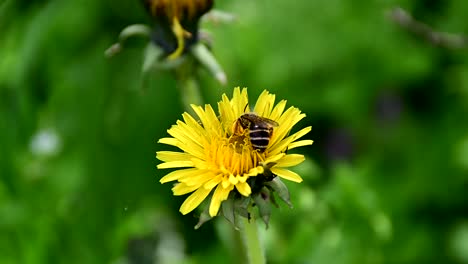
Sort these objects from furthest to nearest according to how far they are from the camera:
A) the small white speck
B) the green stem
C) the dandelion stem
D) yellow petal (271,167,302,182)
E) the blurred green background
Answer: the small white speck
the blurred green background
the dandelion stem
the green stem
yellow petal (271,167,302,182)

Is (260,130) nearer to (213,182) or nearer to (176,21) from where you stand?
(213,182)

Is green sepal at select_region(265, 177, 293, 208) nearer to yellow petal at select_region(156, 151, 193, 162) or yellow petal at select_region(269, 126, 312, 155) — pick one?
yellow petal at select_region(269, 126, 312, 155)

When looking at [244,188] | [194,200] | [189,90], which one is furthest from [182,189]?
[189,90]

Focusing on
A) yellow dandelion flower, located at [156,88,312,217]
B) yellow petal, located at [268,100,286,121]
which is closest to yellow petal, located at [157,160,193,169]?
yellow dandelion flower, located at [156,88,312,217]

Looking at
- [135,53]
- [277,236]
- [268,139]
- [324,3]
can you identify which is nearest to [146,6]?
[268,139]

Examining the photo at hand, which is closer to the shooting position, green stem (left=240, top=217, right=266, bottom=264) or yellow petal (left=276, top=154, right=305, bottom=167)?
yellow petal (left=276, top=154, right=305, bottom=167)

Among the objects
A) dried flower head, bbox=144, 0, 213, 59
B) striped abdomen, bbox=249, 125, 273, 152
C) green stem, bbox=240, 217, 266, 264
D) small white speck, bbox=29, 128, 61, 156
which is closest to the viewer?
striped abdomen, bbox=249, 125, 273, 152

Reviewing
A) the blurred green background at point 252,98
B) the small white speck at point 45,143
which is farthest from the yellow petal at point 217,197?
the small white speck at point 45,143
